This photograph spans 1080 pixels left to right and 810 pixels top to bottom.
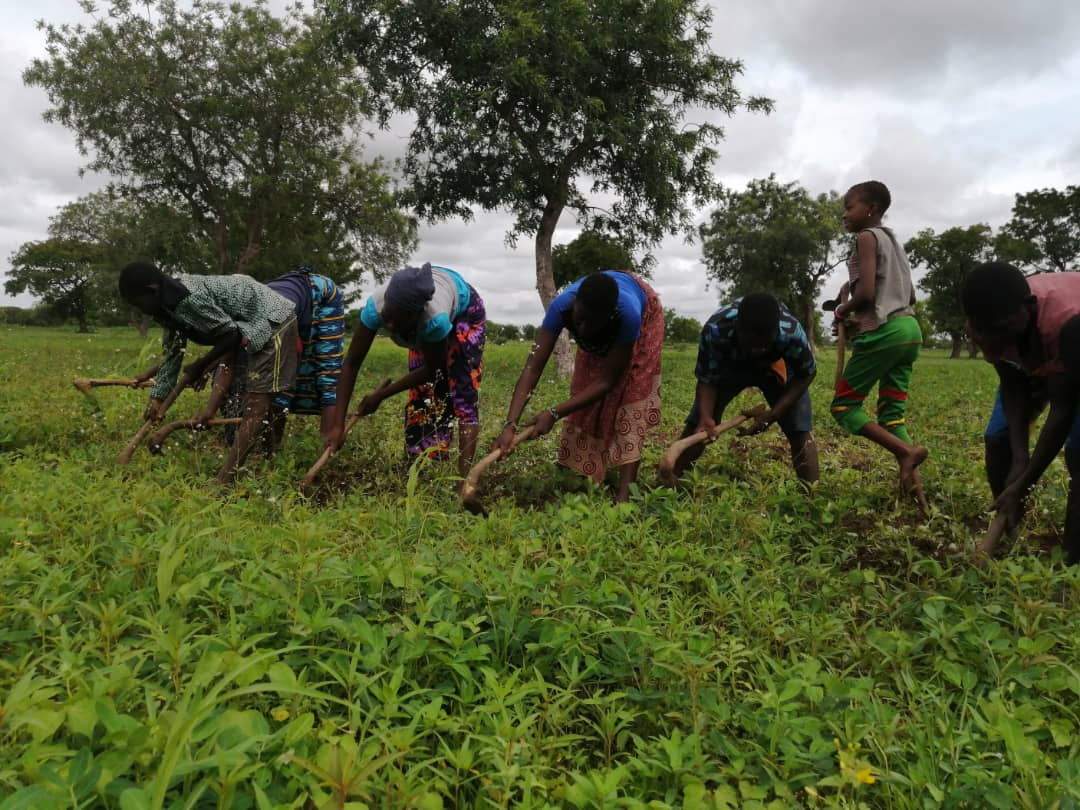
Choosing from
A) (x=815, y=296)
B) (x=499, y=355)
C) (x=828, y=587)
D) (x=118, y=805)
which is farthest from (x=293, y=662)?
(x=815, y=296)

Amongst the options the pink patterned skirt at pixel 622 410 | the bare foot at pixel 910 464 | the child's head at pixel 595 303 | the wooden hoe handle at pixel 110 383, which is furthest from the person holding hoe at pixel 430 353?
the bare foot at pixel 910 464

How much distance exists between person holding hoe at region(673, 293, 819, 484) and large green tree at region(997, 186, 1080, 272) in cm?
4140

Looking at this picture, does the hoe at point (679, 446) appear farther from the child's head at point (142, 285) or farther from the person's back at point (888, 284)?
the child's head at point (142, 285)

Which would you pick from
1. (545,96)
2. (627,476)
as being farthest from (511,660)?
(545,96)

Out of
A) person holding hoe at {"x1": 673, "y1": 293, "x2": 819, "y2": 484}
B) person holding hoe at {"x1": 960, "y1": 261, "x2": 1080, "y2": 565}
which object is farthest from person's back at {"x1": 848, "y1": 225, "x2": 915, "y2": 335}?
person holding hoe at {"x1": 960, "y1": 261, "x2": 1080, "y2": 565}

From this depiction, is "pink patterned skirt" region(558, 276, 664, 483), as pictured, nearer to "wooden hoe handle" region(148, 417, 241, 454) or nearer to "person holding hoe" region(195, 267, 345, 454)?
"person holding hoe" region(195, 267, 345, 454)

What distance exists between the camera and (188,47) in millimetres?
14203

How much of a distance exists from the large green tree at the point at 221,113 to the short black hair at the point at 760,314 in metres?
11.8

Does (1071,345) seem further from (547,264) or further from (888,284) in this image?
(547,264)

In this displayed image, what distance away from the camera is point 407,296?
3.61m

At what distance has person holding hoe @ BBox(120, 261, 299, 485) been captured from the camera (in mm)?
3807

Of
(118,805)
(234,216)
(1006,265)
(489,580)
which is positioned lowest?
(118,805)

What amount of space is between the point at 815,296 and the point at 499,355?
20.6 meters

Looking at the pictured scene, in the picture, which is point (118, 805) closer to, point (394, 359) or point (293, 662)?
point (293, 662)
